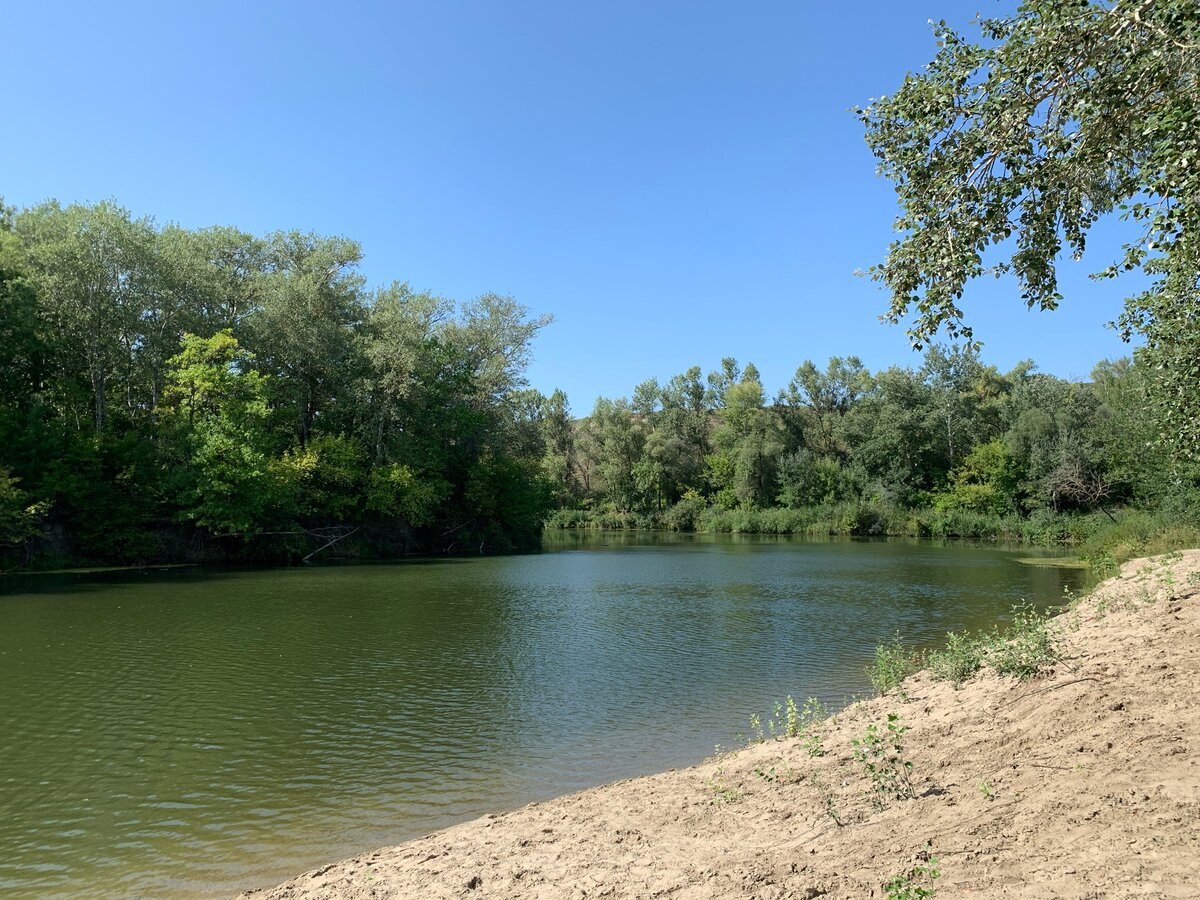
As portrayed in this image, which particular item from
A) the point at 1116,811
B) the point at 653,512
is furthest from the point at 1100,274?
the point at 653,512

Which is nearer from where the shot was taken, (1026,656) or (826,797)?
(826,797)

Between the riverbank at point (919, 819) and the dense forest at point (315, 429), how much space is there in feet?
50.0

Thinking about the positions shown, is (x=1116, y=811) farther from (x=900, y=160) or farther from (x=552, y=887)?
(x=900, y=160)

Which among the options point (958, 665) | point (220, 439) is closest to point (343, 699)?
point (958, 665)

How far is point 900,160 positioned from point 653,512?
293 ft

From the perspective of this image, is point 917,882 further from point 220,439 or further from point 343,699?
point 220,439

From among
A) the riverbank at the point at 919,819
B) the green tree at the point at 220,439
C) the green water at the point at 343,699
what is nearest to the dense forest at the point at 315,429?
the green tree at the point at 220,439

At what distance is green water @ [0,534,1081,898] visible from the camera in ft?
25.6

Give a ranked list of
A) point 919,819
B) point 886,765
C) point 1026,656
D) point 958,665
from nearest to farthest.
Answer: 1. point 919,819
2. point 886,765
3. point 1026,656
4. point 958,665

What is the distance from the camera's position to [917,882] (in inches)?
180

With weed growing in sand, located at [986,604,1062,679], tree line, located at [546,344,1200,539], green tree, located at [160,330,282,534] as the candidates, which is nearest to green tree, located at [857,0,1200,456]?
weed growing in sand, located at [986,604,1062,679]

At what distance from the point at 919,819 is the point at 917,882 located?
1046mm


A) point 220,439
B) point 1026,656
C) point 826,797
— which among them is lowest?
point 826,797

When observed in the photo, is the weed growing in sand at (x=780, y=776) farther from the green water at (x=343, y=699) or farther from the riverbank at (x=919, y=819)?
the green water at (x=343, y=699)
